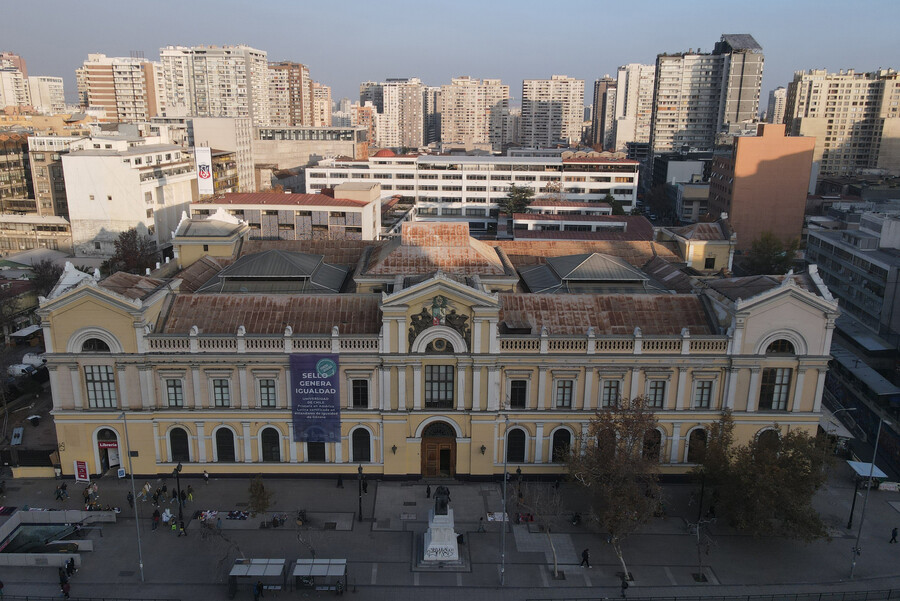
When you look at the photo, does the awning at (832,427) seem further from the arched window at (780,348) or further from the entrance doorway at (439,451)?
the entrance doorway at (439,451)

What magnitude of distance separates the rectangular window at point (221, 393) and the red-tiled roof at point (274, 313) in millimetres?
3439

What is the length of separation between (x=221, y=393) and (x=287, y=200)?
221 ft

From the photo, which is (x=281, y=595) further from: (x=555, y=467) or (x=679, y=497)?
(x=679, y=497)

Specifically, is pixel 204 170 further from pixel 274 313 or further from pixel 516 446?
pixel 516 446

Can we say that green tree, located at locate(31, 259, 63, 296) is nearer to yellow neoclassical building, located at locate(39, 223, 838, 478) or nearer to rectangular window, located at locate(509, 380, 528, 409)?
yellow neoclassical building, located at locate(39, 223, 838, 478)

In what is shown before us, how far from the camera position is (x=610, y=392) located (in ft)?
146

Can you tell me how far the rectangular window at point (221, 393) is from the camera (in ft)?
144

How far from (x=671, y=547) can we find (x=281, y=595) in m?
22.3

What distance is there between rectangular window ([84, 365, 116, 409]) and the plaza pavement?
18.5 feet

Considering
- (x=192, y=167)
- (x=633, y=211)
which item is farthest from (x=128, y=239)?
(x=633, y=211)

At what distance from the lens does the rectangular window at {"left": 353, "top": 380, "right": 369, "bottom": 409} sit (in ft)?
145

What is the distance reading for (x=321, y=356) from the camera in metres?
43.2

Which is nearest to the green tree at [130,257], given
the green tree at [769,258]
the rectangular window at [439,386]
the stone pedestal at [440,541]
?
the rectangular window at [439,386]

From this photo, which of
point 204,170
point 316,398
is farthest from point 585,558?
point 204,170
